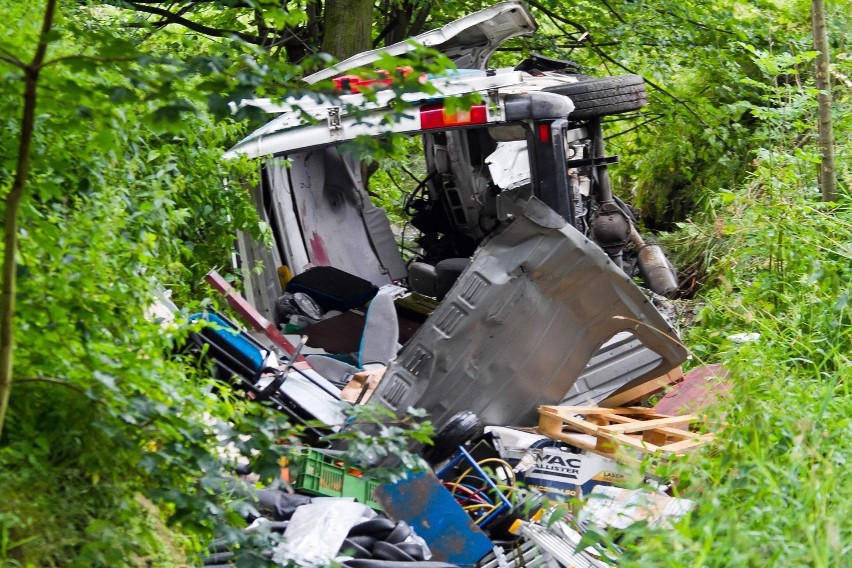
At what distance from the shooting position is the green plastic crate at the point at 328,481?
16.9 ft

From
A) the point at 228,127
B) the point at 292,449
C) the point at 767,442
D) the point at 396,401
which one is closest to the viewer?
the point at 292,449

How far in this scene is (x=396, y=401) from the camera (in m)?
5.91

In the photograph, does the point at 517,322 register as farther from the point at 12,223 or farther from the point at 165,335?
the point at 12,223

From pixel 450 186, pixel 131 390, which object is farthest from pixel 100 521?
pixel 450 186

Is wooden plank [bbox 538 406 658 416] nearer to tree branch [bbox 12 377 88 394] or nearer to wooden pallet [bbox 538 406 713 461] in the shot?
wooden pallet [bbox 538 406 713 461]

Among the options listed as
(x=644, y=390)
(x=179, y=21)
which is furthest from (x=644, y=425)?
(x=179, y=21)

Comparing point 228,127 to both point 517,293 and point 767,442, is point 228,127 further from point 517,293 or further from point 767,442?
point 767,442

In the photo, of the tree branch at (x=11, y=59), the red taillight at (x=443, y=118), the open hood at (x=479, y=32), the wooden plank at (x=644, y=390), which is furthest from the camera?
the open hood at (x=479, y=32)

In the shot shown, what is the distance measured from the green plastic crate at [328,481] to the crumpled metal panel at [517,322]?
647 millimetres

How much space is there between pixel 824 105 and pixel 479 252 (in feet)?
8.82

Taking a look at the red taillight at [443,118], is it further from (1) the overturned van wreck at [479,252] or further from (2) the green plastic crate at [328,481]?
(2) the green plastic crate at [328,481]

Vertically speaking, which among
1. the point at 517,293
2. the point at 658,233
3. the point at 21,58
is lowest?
the point at 658,233

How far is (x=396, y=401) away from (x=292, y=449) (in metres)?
2.48

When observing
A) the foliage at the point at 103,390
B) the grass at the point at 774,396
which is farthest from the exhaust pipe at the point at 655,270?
the foliage at the point at 103,390
